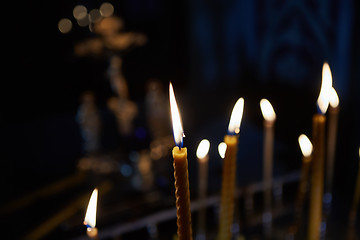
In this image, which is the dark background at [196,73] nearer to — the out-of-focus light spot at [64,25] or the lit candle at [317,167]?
the out-of-focus light spot at [64,25]

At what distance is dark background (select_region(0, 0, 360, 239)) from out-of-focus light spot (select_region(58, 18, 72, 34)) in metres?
0.03

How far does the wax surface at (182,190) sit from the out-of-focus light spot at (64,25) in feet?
6.93

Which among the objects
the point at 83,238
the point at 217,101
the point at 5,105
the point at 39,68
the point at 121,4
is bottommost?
the point at 83,238

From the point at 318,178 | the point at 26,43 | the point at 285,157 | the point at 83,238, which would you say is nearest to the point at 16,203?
the point at 83,238

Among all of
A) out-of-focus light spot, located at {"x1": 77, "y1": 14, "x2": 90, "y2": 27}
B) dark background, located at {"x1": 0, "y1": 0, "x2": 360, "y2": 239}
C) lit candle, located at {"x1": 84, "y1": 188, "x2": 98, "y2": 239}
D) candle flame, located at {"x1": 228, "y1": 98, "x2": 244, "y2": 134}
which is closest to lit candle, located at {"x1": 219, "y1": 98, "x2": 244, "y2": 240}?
candle flame, located at {"x1": 228, "y1": 98, "x2": 244, "y2": 134}

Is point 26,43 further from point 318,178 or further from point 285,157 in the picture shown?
point 318,178

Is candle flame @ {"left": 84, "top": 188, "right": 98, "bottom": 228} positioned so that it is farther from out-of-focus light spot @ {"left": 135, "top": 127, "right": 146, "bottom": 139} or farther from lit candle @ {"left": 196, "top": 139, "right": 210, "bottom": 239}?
out-of-focus light spot @ {"left": 135, "top": 127, "right": 146, "bottom": 139}

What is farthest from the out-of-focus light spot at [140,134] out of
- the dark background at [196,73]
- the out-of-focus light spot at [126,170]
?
the dark background at [196,73]

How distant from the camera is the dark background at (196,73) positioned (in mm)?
1729

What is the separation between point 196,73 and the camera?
2.76m

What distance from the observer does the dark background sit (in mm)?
1729

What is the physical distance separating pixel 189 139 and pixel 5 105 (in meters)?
1.09

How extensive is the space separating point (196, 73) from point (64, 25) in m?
1.02

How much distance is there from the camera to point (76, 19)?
2.26m
